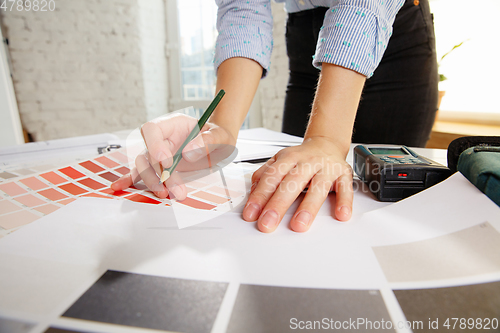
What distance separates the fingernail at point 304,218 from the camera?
1.03 feet

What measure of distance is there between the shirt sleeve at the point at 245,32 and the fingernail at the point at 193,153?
0.89ft

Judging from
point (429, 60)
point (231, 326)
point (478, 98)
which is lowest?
point (231, 326)

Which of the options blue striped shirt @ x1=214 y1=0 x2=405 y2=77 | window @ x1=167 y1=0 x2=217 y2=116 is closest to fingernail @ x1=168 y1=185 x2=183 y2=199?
blue striped shirt @ x1=214 y1=0 x2=405 y2=77

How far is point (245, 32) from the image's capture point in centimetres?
65

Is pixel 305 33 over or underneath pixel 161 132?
over

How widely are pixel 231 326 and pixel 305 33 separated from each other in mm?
798

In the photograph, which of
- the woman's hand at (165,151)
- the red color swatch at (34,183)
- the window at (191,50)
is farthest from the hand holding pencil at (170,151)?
the window at (191,50)

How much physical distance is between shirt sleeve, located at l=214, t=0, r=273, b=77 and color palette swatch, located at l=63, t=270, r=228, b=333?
534mm

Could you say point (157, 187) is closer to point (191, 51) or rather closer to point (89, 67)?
point (89, 67)

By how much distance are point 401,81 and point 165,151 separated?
0.62 metres

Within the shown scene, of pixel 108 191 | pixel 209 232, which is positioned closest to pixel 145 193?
pixel 108 191

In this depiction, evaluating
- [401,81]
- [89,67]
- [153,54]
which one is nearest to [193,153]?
[401,81]

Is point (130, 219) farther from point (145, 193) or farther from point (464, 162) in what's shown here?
point (464, 162)

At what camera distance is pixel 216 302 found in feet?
0.69
